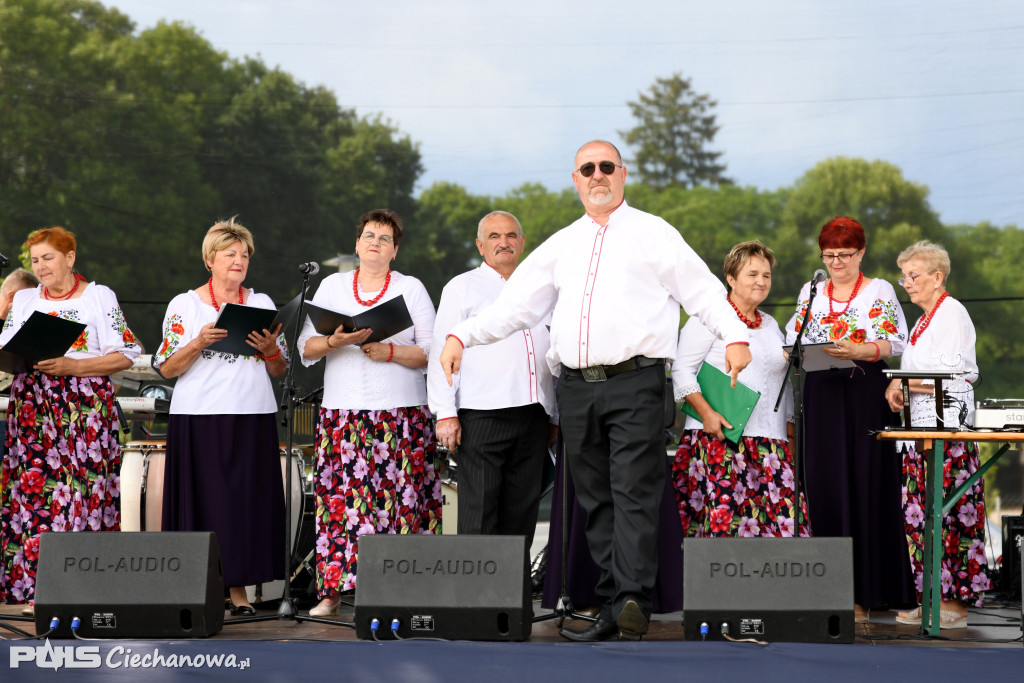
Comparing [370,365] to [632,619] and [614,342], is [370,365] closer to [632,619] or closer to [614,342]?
[614,342]

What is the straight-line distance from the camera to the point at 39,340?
3.88 meters

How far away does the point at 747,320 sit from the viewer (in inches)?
163

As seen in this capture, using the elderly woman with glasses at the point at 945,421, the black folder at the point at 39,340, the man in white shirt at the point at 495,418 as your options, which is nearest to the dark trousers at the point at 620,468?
the man in white shirt at the point at 495,418

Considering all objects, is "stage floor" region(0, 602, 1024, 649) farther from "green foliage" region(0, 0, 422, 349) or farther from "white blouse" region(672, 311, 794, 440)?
"green foliage" region(0, 0, 422, 349)

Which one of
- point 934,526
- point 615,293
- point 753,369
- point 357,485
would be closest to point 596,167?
point 615,293

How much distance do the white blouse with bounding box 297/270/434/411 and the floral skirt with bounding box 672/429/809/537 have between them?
1.12 metres

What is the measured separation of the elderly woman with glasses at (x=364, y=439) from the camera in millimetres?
4012

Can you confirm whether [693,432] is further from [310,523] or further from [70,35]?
[70,35]

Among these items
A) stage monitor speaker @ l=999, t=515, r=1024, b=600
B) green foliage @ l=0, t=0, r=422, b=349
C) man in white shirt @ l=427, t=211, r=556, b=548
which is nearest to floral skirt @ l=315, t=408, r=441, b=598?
man in white shirt @ l=427, t=211, r=556, b=548

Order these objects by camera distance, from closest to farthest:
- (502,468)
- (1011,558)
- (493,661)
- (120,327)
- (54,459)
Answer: (493,661) < (502,468) < (54,459) < (120,327) < (1011,558)

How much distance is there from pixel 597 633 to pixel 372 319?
134 cm

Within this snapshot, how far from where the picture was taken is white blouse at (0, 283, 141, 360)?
13.8 ft

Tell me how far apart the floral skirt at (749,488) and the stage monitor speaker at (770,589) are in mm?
894

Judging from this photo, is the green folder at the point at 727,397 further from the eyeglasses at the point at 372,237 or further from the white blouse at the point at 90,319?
the white blouse at the point at 90,319
